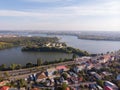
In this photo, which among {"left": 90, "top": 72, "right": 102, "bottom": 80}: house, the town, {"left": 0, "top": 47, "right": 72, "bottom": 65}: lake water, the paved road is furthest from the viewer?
{"left": 0, "top": 47, "right": 72, "bottom": 65}: lake water

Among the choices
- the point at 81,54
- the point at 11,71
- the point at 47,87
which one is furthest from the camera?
the point at 81,54

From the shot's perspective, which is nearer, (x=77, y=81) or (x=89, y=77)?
(x=77, y=81)

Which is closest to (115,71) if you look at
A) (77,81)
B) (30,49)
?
(77,81)

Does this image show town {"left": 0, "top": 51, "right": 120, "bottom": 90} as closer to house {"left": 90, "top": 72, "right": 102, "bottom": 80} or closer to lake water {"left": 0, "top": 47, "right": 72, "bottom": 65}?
house {"left": 90, "top": 72, "right": 102, "bottom": 80}

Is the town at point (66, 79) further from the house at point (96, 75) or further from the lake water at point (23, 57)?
the lake water at point (23, 57)

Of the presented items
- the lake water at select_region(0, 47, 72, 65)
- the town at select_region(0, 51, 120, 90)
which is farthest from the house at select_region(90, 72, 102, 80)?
the lake water at select_region(0, 47, 72, 65)

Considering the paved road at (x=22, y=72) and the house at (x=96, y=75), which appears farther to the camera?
the paved road at (x=22, y=72)

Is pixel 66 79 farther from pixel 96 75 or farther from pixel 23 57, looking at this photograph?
pixel 23 57

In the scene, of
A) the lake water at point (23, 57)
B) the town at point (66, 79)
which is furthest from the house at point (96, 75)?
the lake water at point (23, 57)

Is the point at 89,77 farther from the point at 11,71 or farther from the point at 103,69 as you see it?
the point at 11,71

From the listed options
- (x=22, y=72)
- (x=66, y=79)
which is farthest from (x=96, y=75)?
(x=22, y=72)

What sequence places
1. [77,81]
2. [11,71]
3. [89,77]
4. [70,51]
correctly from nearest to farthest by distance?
[77,81]
[89,77]
[11,71]
[70,51]
